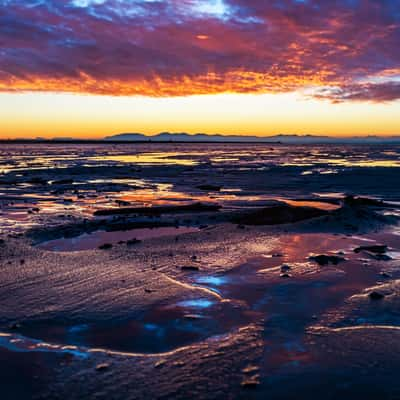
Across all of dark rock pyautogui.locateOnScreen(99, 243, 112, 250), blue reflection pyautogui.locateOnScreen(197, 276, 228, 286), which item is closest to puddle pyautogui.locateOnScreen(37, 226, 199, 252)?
dark rock pyautogui.locateOnScreen(99, 243, 112, 250)

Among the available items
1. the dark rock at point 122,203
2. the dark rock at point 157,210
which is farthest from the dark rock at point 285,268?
the dark rock at point 122,203

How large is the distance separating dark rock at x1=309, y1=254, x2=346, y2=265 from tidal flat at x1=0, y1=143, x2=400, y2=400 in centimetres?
4

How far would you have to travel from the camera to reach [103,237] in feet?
42.0

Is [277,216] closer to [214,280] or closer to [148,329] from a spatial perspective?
[214,280]

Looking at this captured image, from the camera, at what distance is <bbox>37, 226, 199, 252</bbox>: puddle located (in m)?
11.6

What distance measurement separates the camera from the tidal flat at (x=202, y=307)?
4871 mm

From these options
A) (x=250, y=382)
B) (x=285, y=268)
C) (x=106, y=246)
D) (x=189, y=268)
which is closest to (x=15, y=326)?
(x=250, y=382)

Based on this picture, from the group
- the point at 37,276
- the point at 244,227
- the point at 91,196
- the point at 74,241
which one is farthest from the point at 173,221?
the point at 91,196

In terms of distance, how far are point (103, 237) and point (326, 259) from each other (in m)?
6.49

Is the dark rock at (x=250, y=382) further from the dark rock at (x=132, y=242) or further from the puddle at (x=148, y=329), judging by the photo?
the dark rock at (x=132, y=242)

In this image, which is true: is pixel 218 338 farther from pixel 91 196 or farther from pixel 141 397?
pixel 91 196

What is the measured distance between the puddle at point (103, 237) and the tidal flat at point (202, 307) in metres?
0.06

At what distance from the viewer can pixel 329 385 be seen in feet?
15.7

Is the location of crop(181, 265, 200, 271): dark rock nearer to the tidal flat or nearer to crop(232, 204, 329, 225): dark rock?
the tidal flat
